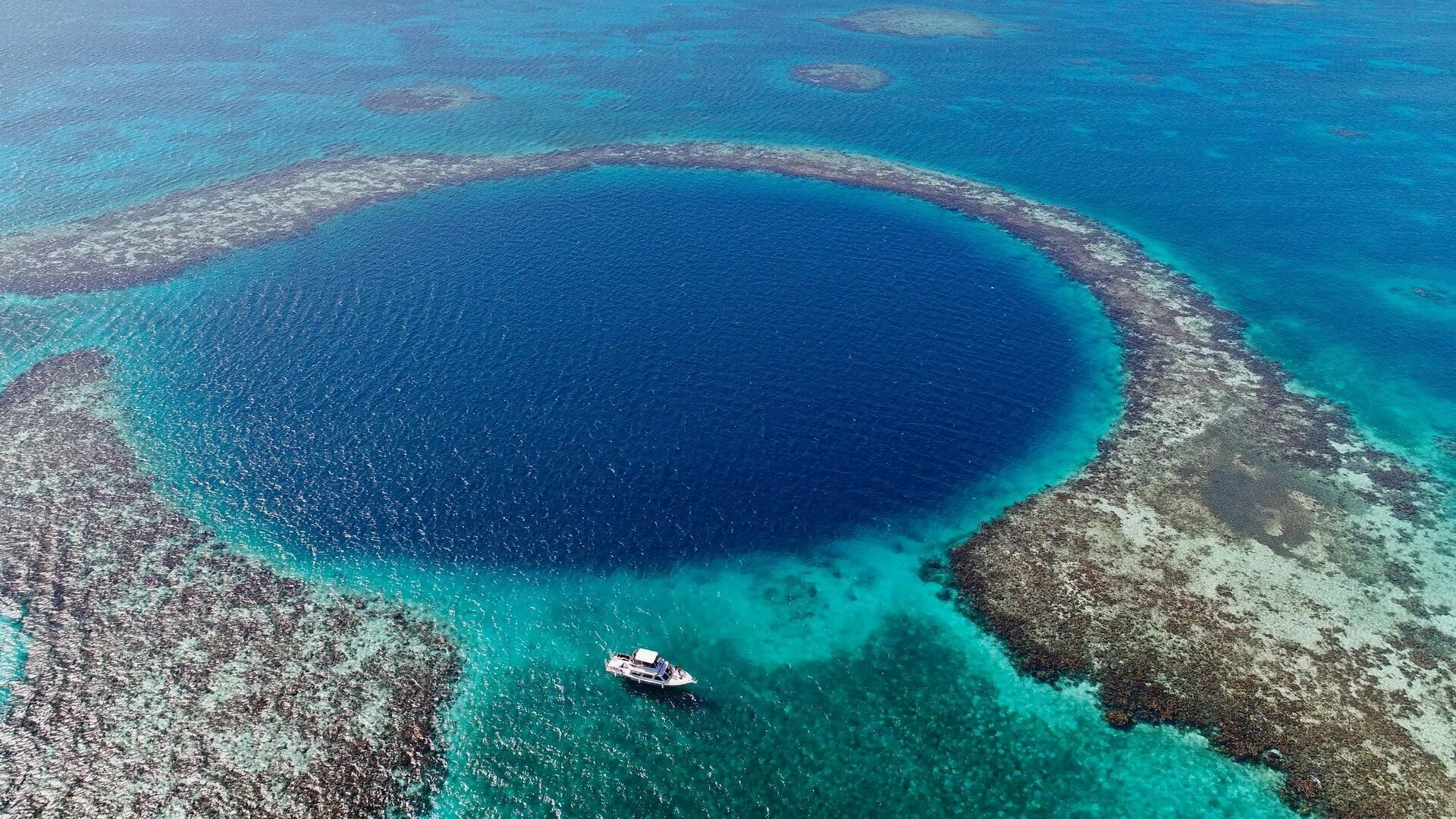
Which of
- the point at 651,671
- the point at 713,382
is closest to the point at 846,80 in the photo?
the point at 713,382

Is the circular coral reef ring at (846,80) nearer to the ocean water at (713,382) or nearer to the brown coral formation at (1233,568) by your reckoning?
the ocean water at (713,382)

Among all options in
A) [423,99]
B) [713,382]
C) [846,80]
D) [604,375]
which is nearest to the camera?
[713,382]

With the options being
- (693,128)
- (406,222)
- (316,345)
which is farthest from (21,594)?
(693,128)

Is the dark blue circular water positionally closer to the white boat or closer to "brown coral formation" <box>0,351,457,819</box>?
"brown coral formation" <box>0,351,457,819</box>

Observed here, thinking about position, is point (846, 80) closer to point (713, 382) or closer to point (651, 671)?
point (713, 382)

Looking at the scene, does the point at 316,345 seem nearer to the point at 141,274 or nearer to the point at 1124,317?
the point at 141,274

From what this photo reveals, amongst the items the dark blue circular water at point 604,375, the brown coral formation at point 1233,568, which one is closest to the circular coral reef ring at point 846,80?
the dark blue circular water at point 604,375
